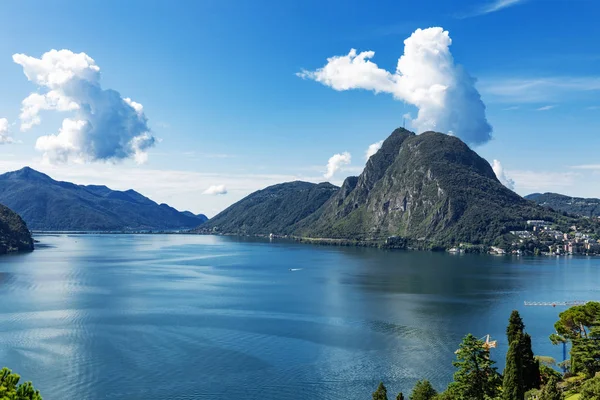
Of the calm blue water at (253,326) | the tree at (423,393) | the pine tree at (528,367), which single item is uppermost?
the pine tree at (528,367)

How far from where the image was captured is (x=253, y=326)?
2869 inches

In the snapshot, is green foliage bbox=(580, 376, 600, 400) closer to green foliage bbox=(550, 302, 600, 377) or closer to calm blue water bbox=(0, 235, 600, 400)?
green foliage bbox=(550, 302, 600, 377)

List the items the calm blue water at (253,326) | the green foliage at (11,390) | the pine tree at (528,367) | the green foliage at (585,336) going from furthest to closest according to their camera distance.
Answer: the calm blue water at (253,326)
the green foliage at (585,336)
the pine tree at (528,367)
the green foliage at (11,390)

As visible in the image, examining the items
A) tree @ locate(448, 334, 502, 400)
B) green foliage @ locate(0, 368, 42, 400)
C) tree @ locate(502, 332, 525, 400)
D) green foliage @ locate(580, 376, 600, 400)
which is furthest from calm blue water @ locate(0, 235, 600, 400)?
green foliage @ locate(0, 368, 42, 400)

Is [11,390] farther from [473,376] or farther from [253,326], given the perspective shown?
[253,326]

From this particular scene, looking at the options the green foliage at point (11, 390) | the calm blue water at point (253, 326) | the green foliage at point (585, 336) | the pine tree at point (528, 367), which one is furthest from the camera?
the calm blue water at point (253, 326)

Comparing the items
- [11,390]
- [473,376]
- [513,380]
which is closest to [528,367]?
[513,380]

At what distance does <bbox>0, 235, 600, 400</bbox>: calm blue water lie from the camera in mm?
49938

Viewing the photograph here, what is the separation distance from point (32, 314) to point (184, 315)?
2245 cm

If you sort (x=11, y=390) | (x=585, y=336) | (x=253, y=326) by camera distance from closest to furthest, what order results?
(x=11, y=390)
(x=585, y=336)
(x=253, y=326)

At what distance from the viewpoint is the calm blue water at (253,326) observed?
164 feet

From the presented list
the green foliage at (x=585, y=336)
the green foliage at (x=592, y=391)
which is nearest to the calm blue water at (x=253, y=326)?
the green foliage at (x=585, y=336)

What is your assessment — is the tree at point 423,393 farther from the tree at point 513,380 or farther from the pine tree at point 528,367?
the pine tree at point 528,367

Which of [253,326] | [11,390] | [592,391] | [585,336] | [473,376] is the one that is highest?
[11,390]
